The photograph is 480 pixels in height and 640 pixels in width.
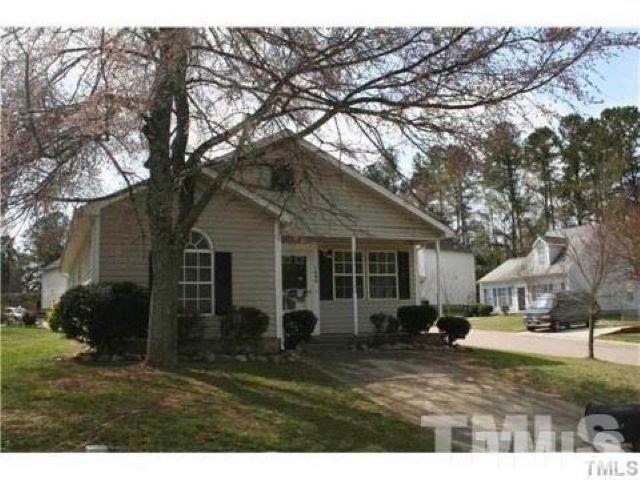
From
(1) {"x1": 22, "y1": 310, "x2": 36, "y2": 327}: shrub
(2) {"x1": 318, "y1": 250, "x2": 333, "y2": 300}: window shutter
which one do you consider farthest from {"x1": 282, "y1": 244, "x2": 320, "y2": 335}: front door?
(1) {"x1": 22, "y1": 310, "x2": 36, "y2": 327}: shrub

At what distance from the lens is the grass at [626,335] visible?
1714 centimetres

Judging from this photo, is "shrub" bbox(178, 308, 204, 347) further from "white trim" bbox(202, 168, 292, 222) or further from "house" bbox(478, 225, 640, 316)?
"house" bbox(478, 225, 640, 316)

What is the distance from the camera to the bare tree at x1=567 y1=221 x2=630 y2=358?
47.4 feet

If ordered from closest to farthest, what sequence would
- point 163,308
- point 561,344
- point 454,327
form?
point 163,308
point 454,327
point 561,344

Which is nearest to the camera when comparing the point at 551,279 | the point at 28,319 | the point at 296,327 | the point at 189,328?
the point at 189,328

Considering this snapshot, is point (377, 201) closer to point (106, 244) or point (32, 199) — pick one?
point (106, 244)

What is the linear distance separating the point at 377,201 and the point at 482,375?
5.83 metres

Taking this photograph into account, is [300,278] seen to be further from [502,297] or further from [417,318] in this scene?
[502,297]

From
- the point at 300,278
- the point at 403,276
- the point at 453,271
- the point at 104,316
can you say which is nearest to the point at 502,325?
the point at 403,276

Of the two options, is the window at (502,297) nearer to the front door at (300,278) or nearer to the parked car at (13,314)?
the front door at (300,278)

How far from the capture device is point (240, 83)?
837cm

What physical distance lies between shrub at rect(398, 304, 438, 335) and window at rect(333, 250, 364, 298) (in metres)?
1.36

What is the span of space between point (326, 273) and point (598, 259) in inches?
240

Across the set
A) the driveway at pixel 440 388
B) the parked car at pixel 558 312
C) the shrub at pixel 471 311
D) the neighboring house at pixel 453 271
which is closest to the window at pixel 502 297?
the shrub at pixel 471 311
